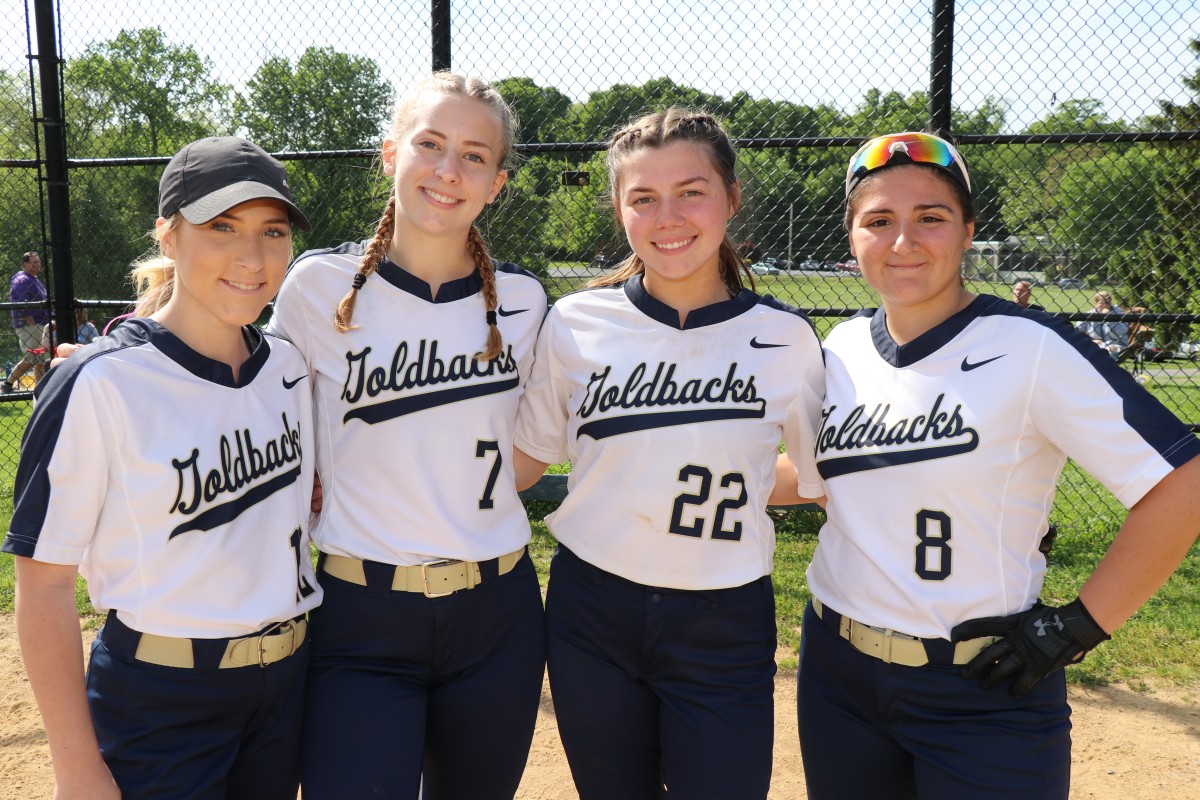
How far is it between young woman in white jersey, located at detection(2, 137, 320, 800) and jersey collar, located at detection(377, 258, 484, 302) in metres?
0.29

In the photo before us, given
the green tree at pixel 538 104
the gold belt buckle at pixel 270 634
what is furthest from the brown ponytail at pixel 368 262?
the green tree at pixel 538 104

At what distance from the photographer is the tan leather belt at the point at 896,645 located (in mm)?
1939

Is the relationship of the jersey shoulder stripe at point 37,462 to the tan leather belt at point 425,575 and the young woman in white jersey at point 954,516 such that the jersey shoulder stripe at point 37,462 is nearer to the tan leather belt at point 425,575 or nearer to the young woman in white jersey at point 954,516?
the tan leather belt at point 425,575

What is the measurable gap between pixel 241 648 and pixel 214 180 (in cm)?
97

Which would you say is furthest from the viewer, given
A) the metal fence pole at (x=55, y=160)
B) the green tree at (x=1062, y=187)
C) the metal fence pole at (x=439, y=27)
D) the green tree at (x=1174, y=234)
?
the green tree at (x=1174, y=234)

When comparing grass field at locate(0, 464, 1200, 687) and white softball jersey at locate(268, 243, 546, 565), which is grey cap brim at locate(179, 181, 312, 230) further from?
grass field at locate(0, 464, 1200, 687)

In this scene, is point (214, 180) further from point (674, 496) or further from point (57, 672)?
point (674, 496)

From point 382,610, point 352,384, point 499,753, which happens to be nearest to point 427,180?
point 352,384

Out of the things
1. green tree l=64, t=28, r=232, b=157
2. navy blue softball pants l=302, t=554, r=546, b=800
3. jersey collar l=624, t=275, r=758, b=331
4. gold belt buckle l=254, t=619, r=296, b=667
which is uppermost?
green tree l=64, t=28, r=232, b=157

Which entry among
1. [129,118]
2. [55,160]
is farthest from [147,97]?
[55,160]

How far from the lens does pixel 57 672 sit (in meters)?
1.71

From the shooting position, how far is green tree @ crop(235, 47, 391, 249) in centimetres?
926

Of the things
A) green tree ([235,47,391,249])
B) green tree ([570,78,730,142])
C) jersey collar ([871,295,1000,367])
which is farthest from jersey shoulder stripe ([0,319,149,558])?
green tree ([235,47,391,249])

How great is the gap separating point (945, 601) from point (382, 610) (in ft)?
4.10
